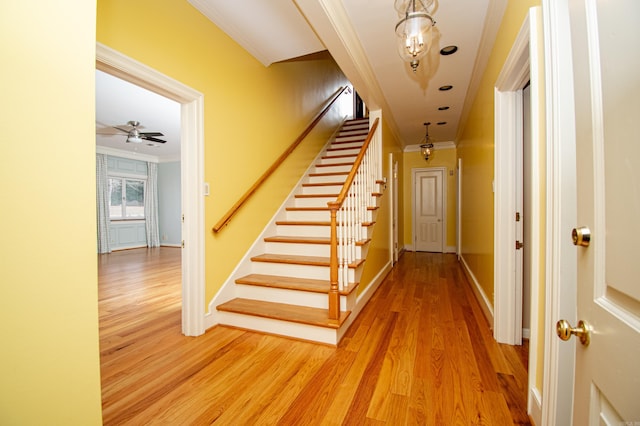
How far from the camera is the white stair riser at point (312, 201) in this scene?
368 centimetres

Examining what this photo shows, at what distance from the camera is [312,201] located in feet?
12.2

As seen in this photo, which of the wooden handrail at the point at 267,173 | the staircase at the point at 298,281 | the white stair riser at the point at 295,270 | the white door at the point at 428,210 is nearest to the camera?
the staircase at the point at 298,281

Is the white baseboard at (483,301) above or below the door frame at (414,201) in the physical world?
below

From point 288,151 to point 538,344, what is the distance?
3.05 meters

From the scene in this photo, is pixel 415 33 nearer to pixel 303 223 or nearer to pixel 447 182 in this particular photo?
pixel 303 223

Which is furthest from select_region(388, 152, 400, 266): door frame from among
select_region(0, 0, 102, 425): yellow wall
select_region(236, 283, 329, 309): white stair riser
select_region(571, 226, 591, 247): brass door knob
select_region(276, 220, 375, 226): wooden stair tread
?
select_region(0, 0, 102, 425): yellow wall

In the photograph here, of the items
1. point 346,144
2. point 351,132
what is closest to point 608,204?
point 346,144

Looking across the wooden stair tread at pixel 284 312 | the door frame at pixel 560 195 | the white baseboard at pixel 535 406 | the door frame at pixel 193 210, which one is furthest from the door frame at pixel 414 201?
the door frame at pixel 560 195

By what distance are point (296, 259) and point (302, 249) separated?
0.27m

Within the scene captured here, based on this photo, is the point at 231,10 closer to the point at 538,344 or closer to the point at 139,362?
the point at 139,362

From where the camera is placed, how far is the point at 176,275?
441 centimetres

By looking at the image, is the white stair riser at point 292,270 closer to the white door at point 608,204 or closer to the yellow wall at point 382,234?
the yellow wall at point 382,234

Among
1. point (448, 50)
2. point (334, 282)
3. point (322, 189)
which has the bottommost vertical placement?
point (334, 282)

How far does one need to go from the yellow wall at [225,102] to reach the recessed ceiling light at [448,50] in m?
1.94
